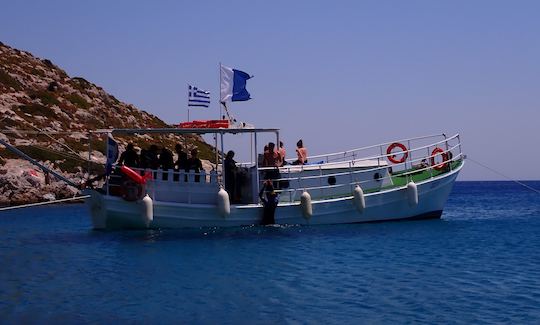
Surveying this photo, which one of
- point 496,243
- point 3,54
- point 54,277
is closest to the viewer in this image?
point 54,277

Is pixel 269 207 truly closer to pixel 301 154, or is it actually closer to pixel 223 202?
pixel 223 202

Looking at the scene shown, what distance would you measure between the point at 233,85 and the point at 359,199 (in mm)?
7601

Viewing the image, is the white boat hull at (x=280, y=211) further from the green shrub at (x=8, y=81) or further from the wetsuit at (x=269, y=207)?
the green shrub at (x=8, y=81)

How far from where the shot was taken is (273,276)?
19250 millimetres

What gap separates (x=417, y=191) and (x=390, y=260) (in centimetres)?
1168

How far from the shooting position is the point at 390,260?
22203 mm

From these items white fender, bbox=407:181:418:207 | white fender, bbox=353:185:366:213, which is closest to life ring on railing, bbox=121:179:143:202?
white fender, bbox=353:185:366:213

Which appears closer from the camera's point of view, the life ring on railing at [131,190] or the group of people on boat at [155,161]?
the life ring on railing at [131,190]

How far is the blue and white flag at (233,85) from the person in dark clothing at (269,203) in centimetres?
440

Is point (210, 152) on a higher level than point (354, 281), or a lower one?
higher

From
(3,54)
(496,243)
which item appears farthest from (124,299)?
(3,54)

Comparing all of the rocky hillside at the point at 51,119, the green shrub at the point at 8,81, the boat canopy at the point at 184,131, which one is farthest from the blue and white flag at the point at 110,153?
the green shrub at the point at 8,81

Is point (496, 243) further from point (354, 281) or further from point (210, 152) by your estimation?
point (210, 152)

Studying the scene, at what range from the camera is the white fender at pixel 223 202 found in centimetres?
2901
